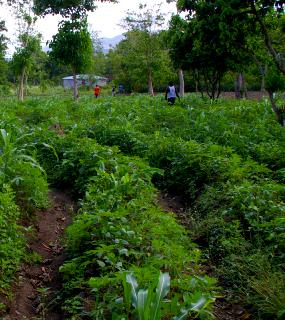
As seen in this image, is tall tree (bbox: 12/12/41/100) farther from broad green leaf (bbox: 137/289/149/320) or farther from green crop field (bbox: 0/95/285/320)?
broad green leaf (bbox: 137/289/149/320)

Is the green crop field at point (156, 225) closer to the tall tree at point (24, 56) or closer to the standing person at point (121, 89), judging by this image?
the tall tree at point (24, 56)

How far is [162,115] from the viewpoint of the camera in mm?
12625

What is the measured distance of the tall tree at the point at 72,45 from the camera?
20531 mm

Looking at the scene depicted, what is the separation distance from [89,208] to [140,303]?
2.21 m

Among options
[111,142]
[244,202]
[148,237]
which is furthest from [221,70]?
[148,237]

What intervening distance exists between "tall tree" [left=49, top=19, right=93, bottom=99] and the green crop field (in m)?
12.4

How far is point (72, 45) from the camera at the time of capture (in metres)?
20.6

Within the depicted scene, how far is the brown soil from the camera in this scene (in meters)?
3.67

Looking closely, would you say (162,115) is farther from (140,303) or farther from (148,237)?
(140,303)

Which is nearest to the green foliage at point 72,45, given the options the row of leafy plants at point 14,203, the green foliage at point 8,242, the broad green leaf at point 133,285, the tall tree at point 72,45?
the tall tree at point 72,45

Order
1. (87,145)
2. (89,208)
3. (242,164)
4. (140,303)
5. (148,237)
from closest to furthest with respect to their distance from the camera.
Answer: (140,303)
(148,237)
(89,208)
(242,164)
(87,145)

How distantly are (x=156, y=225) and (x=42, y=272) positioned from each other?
4.15 feet

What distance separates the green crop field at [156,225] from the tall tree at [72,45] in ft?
40.7

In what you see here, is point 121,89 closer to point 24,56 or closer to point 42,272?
point 24,56
